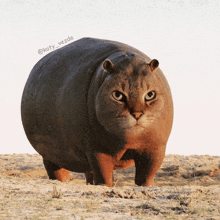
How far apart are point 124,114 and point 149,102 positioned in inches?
14.2

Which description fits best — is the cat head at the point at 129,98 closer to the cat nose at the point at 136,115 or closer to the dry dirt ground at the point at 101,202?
the cat nose at the point at 136,115

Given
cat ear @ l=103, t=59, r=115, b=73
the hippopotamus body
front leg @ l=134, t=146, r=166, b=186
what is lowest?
front leg @ l=134, t=146, r=166, b=186

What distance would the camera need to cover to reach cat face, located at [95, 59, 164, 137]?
499 centimetres

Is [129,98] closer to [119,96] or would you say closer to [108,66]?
[119,96]

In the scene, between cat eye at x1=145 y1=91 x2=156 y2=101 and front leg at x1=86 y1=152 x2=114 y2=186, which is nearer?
cat eye at x1=145 y1=91 x2=156 y2=101

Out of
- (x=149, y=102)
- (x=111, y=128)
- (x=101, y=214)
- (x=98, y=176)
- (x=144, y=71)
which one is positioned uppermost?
(x=144, y=71)

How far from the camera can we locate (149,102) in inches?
201

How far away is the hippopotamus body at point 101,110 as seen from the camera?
508 cm

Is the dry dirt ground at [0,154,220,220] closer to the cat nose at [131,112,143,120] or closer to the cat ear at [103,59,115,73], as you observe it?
the cat nose at [131,112,143,120]

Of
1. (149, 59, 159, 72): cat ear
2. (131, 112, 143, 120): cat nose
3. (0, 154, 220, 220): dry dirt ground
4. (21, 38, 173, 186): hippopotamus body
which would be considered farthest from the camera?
(149, 59, 159, 72): cat ear

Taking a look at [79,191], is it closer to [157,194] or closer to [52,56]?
[157,194]

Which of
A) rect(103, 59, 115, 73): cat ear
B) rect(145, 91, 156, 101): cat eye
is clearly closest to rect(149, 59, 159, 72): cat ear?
rect(145, 91, 156, 101): cat eye

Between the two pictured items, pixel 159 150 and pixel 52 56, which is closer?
pixel 159 150

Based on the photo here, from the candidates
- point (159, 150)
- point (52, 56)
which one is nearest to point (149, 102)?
point (159, 150)
